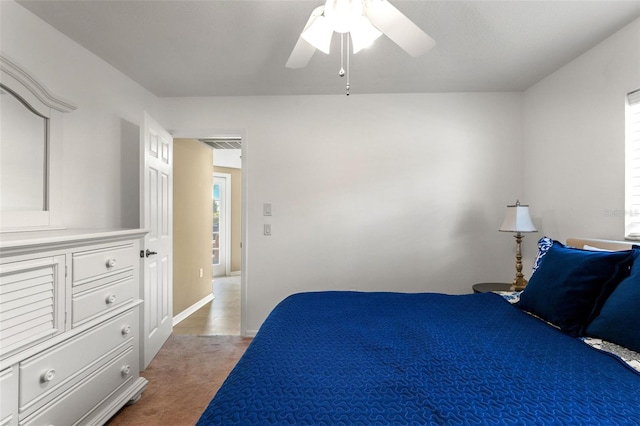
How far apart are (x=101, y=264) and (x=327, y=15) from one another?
5.60 feet

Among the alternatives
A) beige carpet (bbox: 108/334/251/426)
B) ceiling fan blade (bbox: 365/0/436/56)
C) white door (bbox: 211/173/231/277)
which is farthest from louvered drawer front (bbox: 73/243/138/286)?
white door (bbox: 211/173/231/277)

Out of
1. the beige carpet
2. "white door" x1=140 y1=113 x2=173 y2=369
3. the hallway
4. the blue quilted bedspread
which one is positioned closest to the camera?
the blue quilted bedspread

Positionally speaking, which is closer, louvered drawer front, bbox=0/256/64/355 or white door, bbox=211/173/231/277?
louvered drawer front, bbox=0/256/64/355

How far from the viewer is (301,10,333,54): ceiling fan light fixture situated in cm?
144

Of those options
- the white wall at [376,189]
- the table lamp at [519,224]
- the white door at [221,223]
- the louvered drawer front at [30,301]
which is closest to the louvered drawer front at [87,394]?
the louvered drawer front at [30,301]

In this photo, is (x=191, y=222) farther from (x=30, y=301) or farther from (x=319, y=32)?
(x=319, y=32)

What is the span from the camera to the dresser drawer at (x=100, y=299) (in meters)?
1.60

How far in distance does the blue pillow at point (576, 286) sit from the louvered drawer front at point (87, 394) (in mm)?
2311

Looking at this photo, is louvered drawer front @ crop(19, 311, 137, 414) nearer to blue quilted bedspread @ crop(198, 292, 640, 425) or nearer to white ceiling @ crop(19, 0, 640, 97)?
blue quilted bedspread @ crop(198, 292, 640, 425)

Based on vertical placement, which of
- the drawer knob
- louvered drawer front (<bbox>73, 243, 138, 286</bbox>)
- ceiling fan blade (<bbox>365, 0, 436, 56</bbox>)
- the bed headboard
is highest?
ceiling fan blade (<bbox>365, 0, 436, 56</bbox>)

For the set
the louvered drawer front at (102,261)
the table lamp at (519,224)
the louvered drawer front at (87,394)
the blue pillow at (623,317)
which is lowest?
the louvered drawer front at (87,394)

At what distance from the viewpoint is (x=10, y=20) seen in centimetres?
179

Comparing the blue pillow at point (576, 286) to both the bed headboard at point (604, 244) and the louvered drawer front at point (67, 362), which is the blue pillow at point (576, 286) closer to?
the bed headboard at point (604, 244)

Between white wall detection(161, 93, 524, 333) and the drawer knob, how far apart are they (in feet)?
6.02
